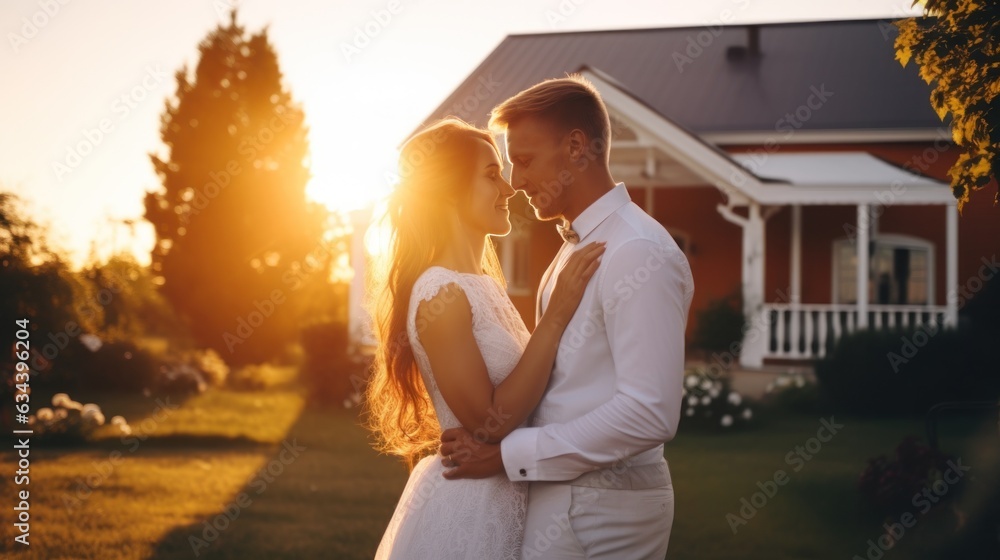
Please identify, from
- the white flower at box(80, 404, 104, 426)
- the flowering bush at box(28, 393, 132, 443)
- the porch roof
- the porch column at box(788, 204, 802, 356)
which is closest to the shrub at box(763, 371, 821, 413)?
the porch roof

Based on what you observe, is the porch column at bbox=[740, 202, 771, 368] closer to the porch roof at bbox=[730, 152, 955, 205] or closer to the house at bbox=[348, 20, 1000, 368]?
the house at bbox=[348, 20, 1000, 368]

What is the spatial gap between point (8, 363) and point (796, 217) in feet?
45.1

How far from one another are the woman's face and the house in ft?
35.2

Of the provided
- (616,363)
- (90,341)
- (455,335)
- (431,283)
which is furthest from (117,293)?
(616,363)

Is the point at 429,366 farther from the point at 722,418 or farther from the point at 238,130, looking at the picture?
the point at 238,130

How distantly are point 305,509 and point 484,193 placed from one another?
6.10 m

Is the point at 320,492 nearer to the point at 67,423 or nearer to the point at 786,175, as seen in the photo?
the point at 67,423

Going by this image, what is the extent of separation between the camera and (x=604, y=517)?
294 centimetres

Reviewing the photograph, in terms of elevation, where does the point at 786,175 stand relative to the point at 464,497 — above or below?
above

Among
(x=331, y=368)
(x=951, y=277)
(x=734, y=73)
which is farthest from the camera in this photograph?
(x=734, y=73)

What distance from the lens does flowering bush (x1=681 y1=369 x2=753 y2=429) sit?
1285cm

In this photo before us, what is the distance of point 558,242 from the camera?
67.4ft

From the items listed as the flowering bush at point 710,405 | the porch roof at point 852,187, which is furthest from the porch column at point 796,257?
the flowering bush at point 710,405

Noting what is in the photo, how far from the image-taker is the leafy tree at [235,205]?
2916 centimetres
